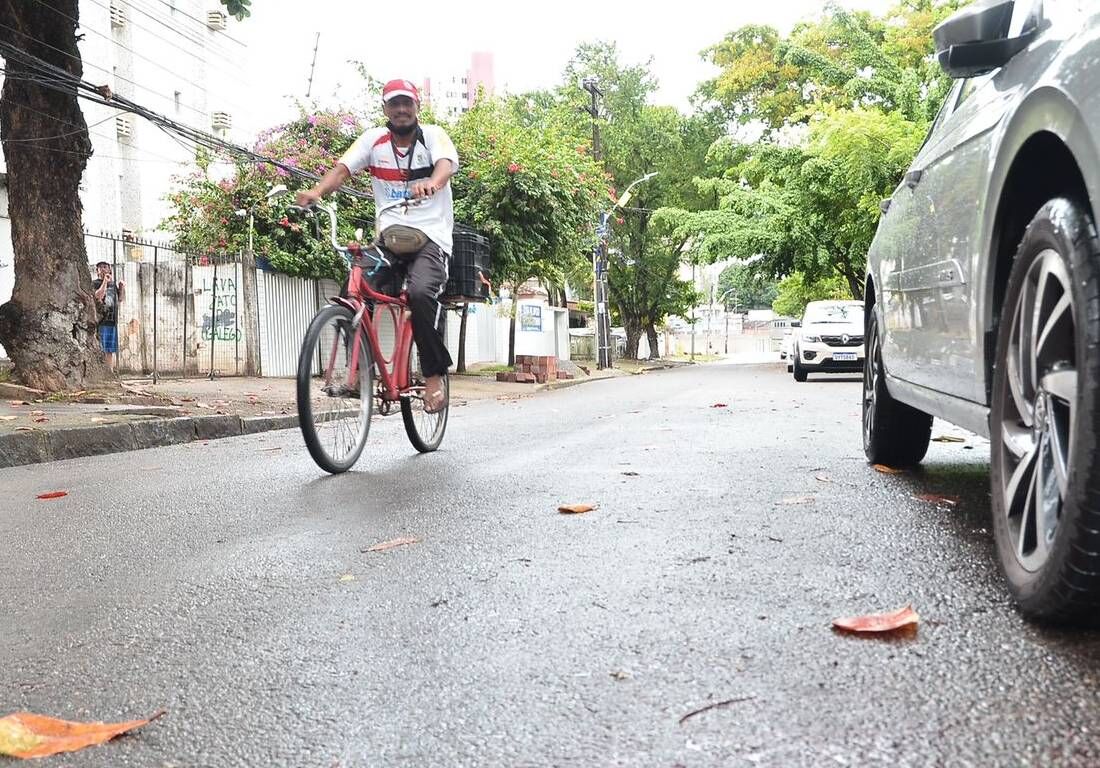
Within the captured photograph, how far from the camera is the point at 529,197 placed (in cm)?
2023

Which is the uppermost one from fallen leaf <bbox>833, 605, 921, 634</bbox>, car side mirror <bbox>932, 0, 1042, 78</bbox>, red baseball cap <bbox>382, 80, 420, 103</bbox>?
red baseball cap <bbox>382, 80, 420, 103</bbox>

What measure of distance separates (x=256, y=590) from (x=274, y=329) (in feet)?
53.3

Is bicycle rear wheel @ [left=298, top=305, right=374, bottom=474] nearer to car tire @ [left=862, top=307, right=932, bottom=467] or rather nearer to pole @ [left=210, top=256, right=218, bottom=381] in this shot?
car tire @ [left=862, top=307, right=932, bottom=467]

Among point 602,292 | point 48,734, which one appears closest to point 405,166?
point 48,734

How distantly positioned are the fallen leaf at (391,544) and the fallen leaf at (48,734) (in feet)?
4.70

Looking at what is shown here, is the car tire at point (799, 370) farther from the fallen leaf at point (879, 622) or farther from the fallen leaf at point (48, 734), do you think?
the fallen leaf at point (48, 734)

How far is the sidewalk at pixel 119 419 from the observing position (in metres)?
7.07

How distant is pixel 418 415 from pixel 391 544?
287cm

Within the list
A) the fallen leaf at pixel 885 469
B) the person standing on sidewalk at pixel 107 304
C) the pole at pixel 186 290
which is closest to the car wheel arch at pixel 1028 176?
the fallen leaf at pixel 885 469

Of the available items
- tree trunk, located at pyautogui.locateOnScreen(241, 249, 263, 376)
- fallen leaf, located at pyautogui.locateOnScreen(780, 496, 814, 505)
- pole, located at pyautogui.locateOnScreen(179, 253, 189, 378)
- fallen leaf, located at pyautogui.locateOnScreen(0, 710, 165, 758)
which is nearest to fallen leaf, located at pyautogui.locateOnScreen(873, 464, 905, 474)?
fallen leaf, located at pyautogui.locateOnScreen(780, 496, 814, 505)

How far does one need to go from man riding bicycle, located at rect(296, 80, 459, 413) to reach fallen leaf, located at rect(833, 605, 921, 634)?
3.83 meters

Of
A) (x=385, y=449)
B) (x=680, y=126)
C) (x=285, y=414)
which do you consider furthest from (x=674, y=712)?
(x=680, y=126)

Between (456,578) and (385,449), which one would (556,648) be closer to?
(456,578)

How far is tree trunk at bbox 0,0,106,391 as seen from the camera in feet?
31.0
